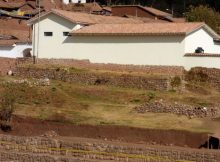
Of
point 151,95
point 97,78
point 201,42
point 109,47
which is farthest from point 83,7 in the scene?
point 151,95

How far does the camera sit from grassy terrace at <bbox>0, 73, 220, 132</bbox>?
1154 inches

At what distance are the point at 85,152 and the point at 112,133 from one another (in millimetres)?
4515

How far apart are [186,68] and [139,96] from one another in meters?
4.69

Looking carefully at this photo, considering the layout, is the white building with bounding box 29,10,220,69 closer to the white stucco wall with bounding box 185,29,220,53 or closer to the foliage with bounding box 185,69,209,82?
the white stucco wall with bounding box 185,29,220,53

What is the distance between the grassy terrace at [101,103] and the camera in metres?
29.3

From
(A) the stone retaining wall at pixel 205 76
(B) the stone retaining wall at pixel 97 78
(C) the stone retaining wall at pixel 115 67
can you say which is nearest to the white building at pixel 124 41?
(C) the stone retaining wall at pixel 115 67

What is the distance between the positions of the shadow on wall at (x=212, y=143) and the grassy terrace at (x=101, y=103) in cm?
125

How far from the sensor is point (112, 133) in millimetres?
28172

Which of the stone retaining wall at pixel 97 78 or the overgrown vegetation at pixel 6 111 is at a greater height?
the stone retaining wall at pixel 97 78

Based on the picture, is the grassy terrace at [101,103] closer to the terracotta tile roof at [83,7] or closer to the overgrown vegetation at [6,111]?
the overgrown vegetation at [6,111]

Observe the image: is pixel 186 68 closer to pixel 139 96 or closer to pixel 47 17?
pixel 139 96

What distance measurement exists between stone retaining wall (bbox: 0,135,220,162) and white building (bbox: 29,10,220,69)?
42.4ft

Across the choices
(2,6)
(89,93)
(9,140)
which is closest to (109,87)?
(89,93)

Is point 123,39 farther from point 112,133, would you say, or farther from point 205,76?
point 112,133
